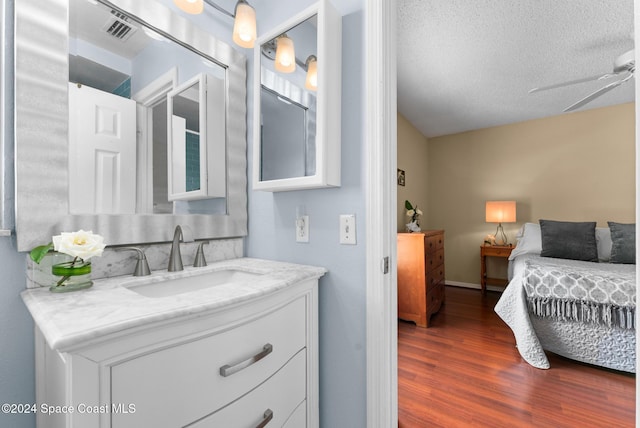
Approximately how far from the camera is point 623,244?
9.25 feet

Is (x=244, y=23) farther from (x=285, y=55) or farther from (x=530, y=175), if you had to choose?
(x=530, y=175)

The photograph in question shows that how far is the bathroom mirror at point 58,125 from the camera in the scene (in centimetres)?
84

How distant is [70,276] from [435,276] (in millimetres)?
3281

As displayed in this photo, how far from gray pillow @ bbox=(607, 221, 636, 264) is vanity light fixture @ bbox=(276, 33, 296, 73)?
3.65 meters

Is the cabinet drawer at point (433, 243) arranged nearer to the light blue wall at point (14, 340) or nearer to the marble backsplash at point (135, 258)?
the marble backsplash at point (135, 258)

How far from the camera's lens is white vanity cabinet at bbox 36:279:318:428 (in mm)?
545

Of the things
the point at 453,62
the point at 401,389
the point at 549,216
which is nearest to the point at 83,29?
the point at 401,389

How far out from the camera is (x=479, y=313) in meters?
3.32

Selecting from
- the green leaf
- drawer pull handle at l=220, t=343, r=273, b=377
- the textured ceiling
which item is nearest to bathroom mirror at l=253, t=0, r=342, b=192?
drawer pull handle at l=220, t=343, r=273, b=377

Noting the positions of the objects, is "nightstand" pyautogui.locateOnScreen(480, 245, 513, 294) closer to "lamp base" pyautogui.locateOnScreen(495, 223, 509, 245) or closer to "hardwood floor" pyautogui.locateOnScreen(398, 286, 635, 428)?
"lamp base" pyautogui.locateOnScreen(495, 223, 509, 245)

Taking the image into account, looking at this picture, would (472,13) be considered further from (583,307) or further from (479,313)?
(479,313)

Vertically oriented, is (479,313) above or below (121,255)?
below

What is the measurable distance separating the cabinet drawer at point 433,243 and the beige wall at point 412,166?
1.69ft

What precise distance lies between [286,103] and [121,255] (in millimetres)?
912
